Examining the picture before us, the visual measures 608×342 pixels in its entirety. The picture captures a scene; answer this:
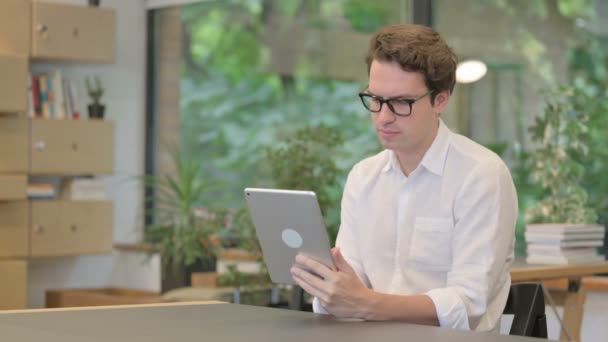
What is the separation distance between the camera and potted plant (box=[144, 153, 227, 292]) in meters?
5.64

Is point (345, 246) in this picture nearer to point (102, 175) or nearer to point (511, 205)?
point (511, 205)

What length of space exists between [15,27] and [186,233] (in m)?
1.55

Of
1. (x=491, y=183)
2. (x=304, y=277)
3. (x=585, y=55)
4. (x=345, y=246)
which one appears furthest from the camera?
(x=585, y=55)

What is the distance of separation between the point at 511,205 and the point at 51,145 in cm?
423

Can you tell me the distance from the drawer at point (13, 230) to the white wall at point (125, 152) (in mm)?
533

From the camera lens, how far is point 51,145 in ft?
20.7

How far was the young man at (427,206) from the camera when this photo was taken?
242 centimetres

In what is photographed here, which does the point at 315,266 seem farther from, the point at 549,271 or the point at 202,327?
the point at 549,271

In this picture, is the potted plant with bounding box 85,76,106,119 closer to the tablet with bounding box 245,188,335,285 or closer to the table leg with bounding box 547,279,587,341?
the table leg with bounding box 547,279,587,341

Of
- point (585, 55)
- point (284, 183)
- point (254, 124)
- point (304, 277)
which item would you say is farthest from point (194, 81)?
point (304, 277)

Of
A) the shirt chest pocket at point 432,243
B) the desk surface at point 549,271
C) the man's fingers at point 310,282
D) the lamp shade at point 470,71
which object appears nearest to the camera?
the man's fingers at point 310,282

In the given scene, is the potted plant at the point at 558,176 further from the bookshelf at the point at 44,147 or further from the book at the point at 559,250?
the bookshelf at the point at 44,147

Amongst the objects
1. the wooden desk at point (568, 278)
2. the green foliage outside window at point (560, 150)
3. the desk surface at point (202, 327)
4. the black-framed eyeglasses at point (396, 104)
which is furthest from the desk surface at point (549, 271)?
the desk surface at point (202, 327)

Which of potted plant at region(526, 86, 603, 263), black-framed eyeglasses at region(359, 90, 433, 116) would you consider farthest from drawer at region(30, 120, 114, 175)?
black-framed eyeglasses at region(359, 90, 433, 116)
